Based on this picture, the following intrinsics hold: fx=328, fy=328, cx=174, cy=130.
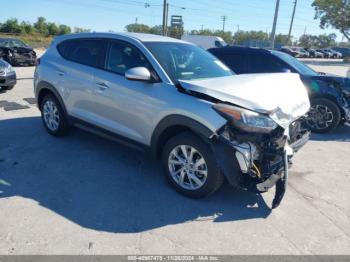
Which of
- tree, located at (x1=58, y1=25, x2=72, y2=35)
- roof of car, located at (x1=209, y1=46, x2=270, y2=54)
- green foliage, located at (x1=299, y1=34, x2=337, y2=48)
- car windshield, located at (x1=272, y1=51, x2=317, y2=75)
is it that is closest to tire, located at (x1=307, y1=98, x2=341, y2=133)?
car windshield, located at (x1=272, y1=51, x2=317, y2=75)

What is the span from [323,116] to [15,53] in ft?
48.4

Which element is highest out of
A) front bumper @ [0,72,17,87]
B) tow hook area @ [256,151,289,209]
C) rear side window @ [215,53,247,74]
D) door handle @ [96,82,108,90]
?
rear side window @ [215,53,247,74]

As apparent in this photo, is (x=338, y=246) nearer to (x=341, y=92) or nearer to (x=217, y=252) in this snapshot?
(x=217, y=252)

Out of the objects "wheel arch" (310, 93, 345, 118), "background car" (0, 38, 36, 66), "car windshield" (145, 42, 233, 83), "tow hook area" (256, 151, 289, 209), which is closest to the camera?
"tow hook area" (256, 151, 289, 209)

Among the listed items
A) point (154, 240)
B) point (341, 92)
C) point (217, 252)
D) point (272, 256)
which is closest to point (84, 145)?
point (154, 240)

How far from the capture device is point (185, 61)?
4398mm

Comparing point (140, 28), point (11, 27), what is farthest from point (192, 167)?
point (140, 28)

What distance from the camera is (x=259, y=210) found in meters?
3.65

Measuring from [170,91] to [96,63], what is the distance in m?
1.54

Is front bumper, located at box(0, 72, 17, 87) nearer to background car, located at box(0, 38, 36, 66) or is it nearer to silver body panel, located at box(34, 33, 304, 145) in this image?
silver body panel, located at box(34, 33, 304, 145)

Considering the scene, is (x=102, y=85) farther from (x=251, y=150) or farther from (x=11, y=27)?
(x=11, y=27)

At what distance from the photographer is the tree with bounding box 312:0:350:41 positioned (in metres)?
47.8

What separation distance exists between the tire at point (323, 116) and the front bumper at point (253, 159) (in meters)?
4.01

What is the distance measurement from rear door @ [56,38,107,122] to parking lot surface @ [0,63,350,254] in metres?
0.69
